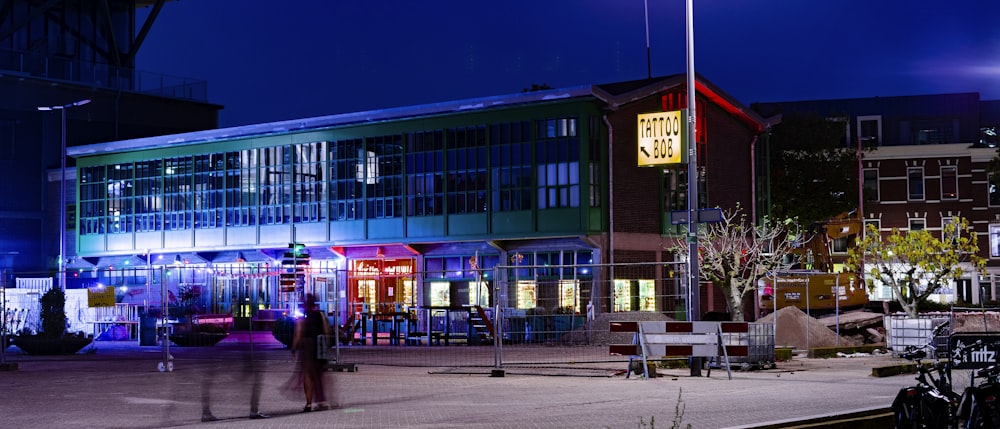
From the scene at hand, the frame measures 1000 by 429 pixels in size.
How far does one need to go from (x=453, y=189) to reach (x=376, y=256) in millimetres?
5645

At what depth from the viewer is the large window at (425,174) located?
164 ft

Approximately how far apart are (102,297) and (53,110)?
38.5 m

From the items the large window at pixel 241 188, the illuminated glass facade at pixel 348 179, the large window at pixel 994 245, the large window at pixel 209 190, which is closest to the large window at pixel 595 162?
the illuminated glass facade at pixel 348 179

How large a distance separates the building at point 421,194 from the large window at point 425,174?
3.1 inches

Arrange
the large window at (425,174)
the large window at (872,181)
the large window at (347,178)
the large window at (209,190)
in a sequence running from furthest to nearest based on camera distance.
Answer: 1. the large window at (872,181)
2. the large window at (209,190)
3. the large window at (347,178)
4. the large window at (425,174)

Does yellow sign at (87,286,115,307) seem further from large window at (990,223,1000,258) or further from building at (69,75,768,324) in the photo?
large window at (990,223,1000,258)

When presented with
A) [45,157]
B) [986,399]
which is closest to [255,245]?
[45,157]

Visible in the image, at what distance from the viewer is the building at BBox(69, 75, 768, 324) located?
4612cm

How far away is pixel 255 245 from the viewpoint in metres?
55.6

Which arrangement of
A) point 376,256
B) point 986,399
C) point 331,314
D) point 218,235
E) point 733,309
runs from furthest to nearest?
1. point 218,235
2. point 376,256
3. point 733,309
4. point 331,314
5. point 986,399

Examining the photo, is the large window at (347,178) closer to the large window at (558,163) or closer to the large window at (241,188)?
the large window at (241,188)

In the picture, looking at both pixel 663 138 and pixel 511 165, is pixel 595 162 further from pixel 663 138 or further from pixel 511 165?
pixel 663 138

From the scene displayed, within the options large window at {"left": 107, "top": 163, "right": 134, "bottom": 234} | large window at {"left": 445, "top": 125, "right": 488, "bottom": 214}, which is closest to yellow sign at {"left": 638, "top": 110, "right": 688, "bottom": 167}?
large window at {"left": 445, "top": 125, "right": 488, "bottom": 214}

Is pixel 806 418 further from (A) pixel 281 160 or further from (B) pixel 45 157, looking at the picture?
(B) pixel 45 157
